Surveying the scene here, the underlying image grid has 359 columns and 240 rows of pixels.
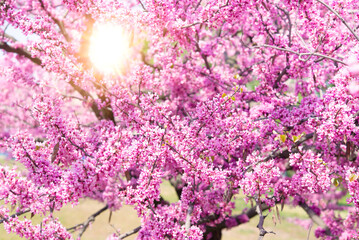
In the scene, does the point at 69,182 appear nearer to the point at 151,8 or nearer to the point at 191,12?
the point at 151,8

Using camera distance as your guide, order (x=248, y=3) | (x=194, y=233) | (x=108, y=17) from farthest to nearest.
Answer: (x=108, y=17) → (x=248, y=3) → (x=194, y=233)

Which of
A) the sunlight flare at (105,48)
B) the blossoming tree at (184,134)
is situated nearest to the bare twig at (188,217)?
the blossoming tree at (184,134)

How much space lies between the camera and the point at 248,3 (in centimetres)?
459

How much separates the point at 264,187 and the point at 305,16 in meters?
2.75

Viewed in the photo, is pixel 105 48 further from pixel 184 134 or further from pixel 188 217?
pixel 188 217

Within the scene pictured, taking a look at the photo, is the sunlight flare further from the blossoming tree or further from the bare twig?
the bare twig

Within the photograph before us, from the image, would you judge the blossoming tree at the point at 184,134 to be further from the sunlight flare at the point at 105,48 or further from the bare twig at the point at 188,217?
the sunlight flare at the point at 105,48

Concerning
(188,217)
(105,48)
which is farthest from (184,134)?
(105,48)

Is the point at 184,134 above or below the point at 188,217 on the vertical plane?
above

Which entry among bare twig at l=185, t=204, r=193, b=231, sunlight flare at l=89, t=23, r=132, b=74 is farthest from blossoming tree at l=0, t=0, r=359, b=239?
sunlight flare at l=89, t=23, r=132, b=74

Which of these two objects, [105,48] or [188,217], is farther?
[105,48]

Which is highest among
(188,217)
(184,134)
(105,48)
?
(105,48)

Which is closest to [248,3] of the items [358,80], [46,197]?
[358,80]

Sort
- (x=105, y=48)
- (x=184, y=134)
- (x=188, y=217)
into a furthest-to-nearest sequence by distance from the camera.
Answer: (x=105, y=48) < (x=184, y=134) < (x=188, y=217)
